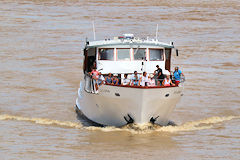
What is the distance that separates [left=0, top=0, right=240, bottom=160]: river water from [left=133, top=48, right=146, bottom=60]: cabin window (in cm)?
317

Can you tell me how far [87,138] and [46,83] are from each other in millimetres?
12403

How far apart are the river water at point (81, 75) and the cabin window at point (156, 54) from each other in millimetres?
2989

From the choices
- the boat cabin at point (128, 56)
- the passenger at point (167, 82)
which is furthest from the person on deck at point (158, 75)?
the boat cabin at point (128, 56)

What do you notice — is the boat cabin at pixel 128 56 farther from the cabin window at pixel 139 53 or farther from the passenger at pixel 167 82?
the passenger at pixel 167 82

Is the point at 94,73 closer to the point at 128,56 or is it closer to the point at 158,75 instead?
the point at 128,56

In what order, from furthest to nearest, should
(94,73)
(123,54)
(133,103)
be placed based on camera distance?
1. (123,54)
2. (94,73)
3. (133,103)

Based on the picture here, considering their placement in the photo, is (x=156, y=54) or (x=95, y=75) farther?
(x=156, y=54)

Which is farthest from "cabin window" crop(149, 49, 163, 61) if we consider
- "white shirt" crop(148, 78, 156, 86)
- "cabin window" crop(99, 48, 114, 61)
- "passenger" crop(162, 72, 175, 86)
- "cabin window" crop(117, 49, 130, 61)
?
"white shirt" crop(148, 78, 156, 86)

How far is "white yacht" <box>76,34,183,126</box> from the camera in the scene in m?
21.7

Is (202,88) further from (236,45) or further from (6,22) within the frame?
(6,22)

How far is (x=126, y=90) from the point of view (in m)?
21.5

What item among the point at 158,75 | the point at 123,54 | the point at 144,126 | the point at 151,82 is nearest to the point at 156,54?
the point at 123,54

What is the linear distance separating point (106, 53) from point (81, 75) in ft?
40.7

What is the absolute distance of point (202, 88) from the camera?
33.2 metres
